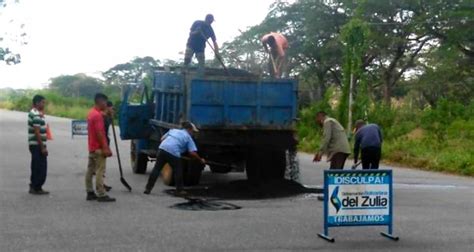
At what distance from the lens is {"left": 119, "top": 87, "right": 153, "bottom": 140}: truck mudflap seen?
62.8ft

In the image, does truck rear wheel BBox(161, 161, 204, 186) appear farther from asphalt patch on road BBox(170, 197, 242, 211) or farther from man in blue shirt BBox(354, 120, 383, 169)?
man in blue shirt BBox(354, 120, 383, 169)

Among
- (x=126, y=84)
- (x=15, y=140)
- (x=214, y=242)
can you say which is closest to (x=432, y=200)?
(x=214, y=242)

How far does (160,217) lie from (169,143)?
2.61 metres

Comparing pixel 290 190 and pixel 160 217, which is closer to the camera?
pixel 160 217

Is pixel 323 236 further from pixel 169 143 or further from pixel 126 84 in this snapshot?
pixel 126 84

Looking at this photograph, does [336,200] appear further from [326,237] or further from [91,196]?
[91,196]

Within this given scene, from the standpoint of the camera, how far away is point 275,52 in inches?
719


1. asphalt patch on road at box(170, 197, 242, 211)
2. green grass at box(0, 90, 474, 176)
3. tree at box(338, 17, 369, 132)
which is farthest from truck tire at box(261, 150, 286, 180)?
tree at box(338, 17, 369, 132)

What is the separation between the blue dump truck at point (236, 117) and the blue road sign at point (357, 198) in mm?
5985

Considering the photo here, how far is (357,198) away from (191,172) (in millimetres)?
6823

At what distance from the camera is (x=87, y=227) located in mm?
11266

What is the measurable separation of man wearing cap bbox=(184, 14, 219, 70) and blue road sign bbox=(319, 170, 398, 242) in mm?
7639

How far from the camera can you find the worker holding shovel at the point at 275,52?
18.0 metres

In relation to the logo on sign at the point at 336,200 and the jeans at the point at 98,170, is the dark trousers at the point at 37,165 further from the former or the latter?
the logo on sign at the point at 336,200
